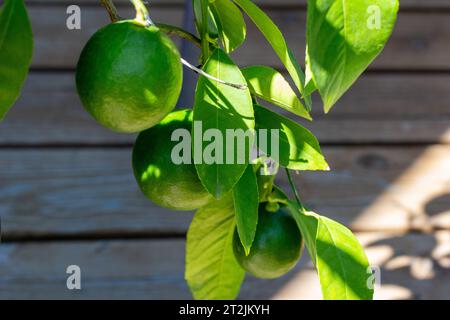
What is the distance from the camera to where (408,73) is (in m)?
1.49

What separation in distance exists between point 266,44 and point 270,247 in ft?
3.11

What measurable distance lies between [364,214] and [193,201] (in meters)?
0.96

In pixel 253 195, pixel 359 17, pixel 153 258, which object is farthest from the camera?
pixel 153 258

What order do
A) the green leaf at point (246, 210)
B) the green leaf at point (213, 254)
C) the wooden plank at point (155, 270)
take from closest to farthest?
the green leaf at point (246, 210), the green leaf at point (213, 254), the wooden plank at point (155, 270)

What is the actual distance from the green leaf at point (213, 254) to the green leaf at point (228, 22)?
12 cm

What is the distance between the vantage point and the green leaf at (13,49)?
1.17ft

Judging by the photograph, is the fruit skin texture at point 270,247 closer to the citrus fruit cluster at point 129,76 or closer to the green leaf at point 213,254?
the green leaf at point 213,254

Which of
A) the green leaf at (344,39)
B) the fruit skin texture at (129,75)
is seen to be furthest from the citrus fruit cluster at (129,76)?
the green leaf at (344,39)

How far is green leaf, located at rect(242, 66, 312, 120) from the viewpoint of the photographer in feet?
1.41

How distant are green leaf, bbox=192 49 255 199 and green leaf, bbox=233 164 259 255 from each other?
28mm

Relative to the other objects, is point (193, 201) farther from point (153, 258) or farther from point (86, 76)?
point (153, 258)

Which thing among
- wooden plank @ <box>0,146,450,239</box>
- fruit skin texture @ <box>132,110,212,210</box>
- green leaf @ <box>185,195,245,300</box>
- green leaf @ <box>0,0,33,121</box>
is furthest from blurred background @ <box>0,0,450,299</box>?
green leaf @ <box>0,0,33,121</box>
